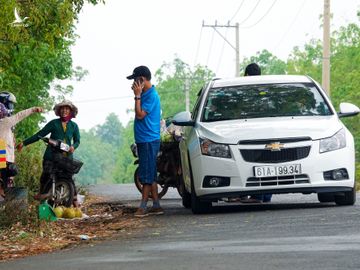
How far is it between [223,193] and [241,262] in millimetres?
5936

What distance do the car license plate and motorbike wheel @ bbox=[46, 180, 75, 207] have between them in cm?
369

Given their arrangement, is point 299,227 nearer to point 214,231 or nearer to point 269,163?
point 214,231

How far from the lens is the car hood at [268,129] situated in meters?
15.7

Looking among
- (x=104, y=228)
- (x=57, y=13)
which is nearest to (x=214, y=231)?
(x=104, y=228)

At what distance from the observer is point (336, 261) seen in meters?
9.48

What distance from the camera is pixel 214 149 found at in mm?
15719

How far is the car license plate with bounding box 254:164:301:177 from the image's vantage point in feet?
51.1

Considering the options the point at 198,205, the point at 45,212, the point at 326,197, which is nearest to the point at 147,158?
the point at 198,205

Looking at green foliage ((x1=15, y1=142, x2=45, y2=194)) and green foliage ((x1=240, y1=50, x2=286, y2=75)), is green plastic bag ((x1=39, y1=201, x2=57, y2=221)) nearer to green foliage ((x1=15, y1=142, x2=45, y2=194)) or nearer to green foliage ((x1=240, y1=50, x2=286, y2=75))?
green foliage ((x1=15, y1=142, x2=45, y2=194))

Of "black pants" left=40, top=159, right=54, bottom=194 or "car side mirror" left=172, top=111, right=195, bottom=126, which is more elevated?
"car side mirror" left=172, top=111, right=195, bottom=126

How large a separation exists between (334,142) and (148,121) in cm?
257

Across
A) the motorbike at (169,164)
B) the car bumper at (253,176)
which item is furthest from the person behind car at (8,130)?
the motorbike at (169,164)

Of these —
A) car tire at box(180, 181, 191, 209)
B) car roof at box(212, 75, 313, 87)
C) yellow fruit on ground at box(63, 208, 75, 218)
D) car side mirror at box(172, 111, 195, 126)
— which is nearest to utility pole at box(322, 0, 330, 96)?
car tire at box(180, 181, 191, 209)

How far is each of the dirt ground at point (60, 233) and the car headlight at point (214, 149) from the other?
119cm
